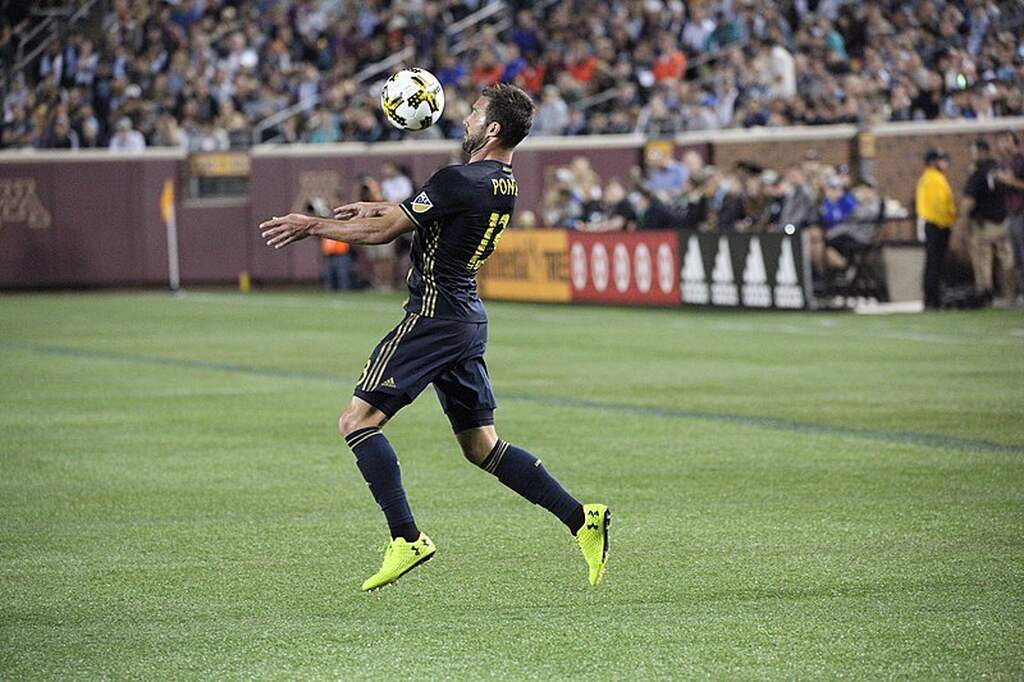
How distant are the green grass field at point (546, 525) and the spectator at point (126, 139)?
18.2m

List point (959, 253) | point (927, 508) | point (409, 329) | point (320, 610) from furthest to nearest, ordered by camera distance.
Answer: point (959, 253)
point (927, 508)
point (409, 329)
point (320, 610)

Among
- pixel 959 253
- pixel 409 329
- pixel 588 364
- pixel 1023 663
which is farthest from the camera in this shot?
pixel 959 253

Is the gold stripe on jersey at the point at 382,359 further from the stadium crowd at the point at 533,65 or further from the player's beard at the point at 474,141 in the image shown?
the stadium crowd at the point at 533,65

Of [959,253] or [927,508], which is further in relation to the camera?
[959,253]

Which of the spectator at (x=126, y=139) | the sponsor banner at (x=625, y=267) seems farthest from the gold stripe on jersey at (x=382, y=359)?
the spectator at (x=126, y=139)

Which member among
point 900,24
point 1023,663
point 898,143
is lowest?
point 1023,663

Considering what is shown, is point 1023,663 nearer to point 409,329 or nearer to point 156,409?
point 409,329

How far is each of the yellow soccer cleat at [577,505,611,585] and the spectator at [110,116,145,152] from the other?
96.8ft

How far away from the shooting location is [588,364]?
1758cm

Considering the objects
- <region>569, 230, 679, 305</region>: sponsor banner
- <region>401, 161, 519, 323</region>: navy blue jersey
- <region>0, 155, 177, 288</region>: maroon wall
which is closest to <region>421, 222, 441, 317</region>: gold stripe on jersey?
<region>401, 161, 519, 323</region>: navy blue jersey

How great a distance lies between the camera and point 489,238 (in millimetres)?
7410

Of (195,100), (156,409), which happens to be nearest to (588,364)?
(156,409)

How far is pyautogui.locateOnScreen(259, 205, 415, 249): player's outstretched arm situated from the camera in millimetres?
7008

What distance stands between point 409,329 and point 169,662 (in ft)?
6.39
